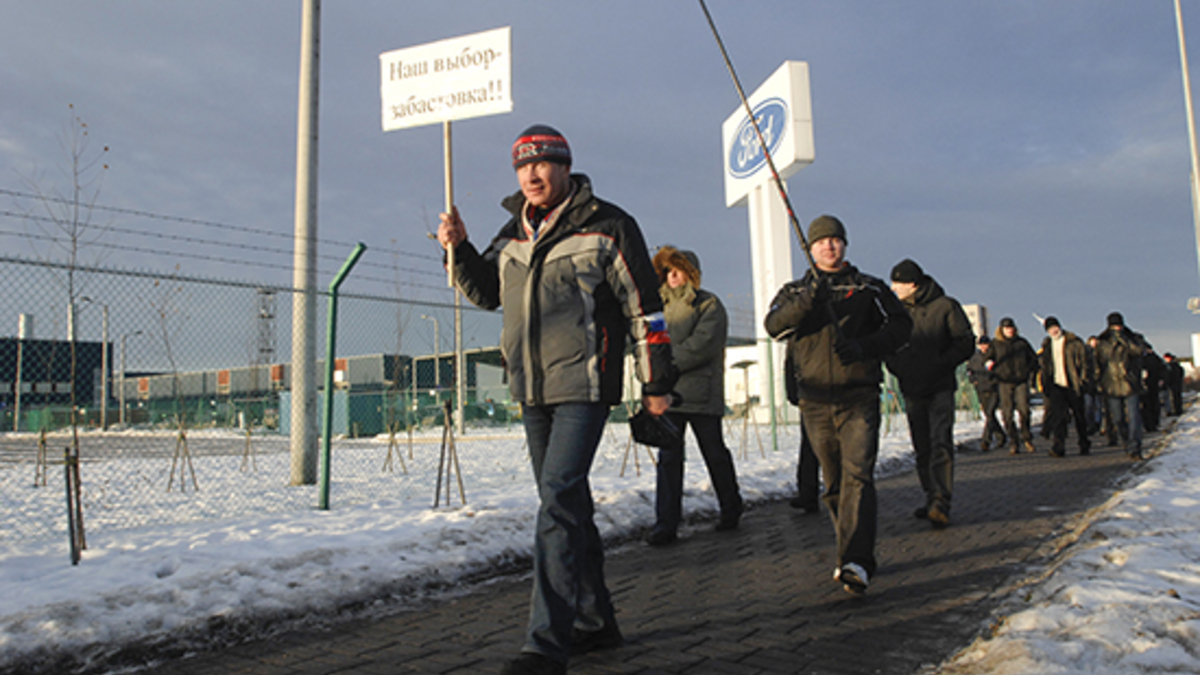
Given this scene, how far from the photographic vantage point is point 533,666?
2.65 metres

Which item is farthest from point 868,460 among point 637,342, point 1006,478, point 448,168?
point 1006,478

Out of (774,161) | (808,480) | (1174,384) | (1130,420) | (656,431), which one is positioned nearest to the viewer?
(656,431)

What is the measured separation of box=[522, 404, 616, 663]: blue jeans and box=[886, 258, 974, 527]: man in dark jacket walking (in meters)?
3.56

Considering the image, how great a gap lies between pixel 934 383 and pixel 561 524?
4.28 metres

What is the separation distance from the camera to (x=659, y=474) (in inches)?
224

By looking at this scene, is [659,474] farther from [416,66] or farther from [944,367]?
[416,66]

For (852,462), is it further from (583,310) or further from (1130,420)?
(1130,420)

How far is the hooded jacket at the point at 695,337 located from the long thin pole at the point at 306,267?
12.8ft

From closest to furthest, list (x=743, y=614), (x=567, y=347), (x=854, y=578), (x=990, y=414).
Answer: (x=567, y=347)
(x=743, y=614)
(x=854, y=578)
(x=990, y=414)

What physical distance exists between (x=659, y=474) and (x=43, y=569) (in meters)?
3.63

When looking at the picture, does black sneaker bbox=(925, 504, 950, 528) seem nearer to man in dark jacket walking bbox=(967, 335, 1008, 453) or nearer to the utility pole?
the utility pole

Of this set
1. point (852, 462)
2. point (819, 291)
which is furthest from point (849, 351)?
point (852, 462)

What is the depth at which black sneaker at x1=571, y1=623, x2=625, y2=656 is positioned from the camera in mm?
3111

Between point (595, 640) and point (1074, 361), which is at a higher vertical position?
point (1074, 361)
